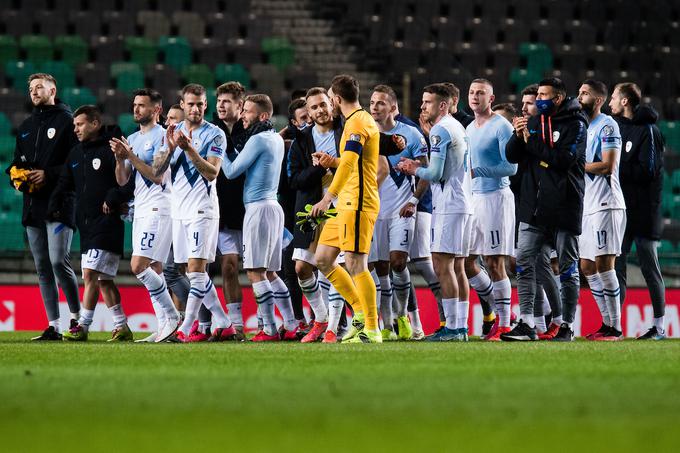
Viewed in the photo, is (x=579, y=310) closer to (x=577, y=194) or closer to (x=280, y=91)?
(x=577, y=194)

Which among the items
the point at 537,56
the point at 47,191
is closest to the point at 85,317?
the point at 47,191

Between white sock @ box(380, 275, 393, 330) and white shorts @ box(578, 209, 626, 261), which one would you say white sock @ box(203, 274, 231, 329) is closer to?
white sock @ box(380, 275, 393, 330)

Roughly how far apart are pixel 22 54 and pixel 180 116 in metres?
8.51

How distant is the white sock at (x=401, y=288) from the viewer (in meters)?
9.59

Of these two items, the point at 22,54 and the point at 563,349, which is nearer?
the point at 563,349

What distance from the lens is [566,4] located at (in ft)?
68.6

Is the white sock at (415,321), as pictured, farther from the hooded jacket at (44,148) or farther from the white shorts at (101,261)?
the hooded jacket at (44,148)

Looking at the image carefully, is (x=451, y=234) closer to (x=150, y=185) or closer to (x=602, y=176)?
(x=602, y=176)

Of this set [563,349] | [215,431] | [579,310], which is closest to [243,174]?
[563,349]

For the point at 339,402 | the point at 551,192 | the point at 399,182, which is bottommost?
the point at 339,402

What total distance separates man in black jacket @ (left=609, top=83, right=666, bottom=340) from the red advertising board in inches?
119

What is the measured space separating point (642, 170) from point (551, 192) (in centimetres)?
159

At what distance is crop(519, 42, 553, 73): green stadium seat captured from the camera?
64.8 feet

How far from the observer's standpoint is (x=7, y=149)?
15.6m
